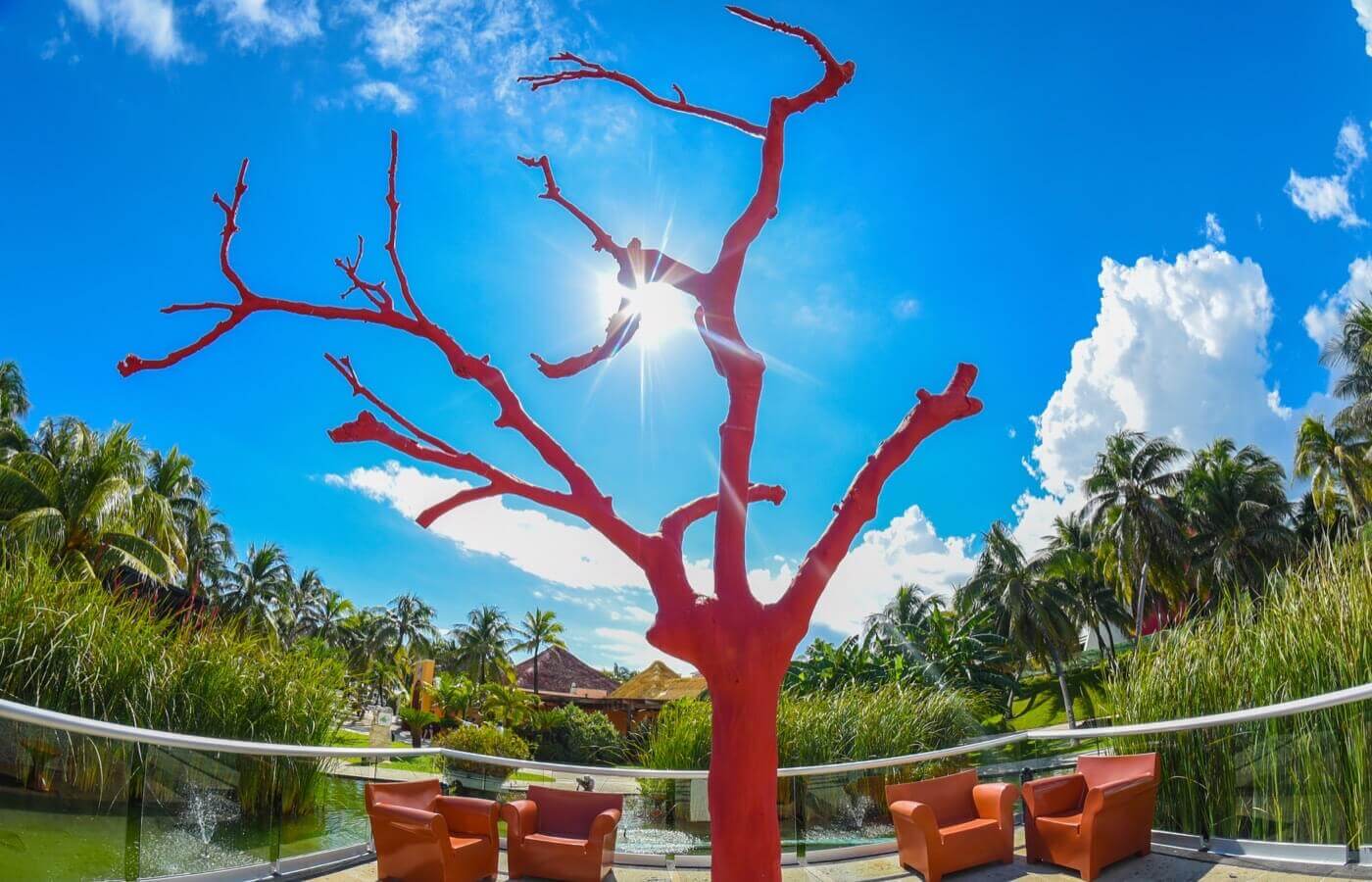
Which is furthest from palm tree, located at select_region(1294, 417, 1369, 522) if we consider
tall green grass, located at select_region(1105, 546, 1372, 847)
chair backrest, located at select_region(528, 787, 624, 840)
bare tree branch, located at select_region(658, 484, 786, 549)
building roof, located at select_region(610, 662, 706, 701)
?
bare tree branch, located at select_region(658, 484, 786, 549)

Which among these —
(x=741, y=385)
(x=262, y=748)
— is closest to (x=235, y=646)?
(x=262, y=748)

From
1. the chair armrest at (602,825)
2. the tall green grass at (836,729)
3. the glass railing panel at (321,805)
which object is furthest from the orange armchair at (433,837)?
the tall green grass at (836,729)

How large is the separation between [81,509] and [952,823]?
72.4 feet

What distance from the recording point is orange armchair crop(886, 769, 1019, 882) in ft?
19.6

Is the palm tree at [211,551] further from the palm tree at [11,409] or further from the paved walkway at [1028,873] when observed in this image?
the paved walkway at [1028,873]

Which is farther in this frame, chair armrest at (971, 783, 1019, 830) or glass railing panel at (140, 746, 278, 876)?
chair armrest at (971, 783, 1019, 830)

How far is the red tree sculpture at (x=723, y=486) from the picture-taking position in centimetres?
284

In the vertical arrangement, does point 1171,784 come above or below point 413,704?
above

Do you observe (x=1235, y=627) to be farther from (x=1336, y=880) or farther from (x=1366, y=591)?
(x=1336, y=880)

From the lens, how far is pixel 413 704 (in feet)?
125

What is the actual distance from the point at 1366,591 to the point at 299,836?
7.71m

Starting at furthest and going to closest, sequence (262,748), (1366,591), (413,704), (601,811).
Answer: (413,704)
(601,811)
(262,748)
(1366,591)

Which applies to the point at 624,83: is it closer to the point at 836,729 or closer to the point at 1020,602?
the point at 836,729

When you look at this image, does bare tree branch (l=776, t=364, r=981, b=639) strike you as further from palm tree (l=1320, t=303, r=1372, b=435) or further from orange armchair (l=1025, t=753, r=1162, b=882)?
palm tree (l=1320, t=303, r=1372, b=435)
